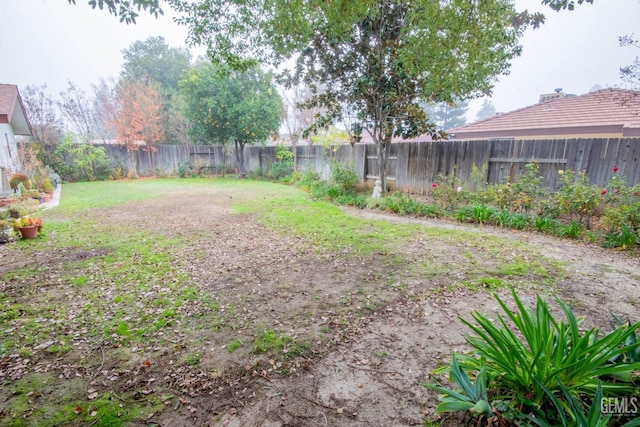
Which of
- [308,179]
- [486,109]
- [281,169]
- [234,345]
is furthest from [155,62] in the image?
[486,109]

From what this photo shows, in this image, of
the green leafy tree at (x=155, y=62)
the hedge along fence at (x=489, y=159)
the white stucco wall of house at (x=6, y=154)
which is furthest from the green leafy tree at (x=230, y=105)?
the green leafy tree at (x=155, y=62)

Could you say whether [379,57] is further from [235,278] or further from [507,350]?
[507,350]

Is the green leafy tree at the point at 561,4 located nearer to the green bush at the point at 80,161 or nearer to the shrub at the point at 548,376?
the shrub at the point at 548,376

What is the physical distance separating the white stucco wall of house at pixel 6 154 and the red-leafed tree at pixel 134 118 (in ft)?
15.7

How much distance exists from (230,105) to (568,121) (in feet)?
46.0

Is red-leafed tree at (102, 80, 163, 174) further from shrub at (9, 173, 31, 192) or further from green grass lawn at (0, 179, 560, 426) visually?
green grass lawn at (0, 179, 560, 426)

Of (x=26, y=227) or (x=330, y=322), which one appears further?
(x=26, y=227)

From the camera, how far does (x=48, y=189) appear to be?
9.86 metres

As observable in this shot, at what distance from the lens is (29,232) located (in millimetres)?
5027

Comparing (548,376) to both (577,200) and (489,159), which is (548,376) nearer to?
(577,200)

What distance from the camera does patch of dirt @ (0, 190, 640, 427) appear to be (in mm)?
1793

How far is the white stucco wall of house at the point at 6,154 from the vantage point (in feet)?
30.0

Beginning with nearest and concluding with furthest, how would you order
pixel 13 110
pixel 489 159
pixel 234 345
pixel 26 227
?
pixel 234 345 → pixel 26 227 → pixel 489 159 → pixel 13 110

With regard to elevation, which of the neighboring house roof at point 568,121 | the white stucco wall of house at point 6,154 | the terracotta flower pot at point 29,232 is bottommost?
the terracotta flower pot at point 29,232
